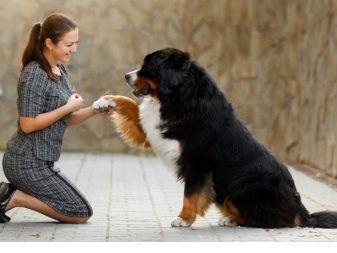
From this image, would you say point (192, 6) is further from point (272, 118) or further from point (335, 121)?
point (335, 121)

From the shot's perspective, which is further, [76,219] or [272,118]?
[272,118]

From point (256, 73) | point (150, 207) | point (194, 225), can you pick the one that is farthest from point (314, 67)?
point (194, 225)

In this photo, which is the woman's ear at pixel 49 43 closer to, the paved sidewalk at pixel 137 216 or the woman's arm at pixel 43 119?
the woman's arm at pixel 43 119

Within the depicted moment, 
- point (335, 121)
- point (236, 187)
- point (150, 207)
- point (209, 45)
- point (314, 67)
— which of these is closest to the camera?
point (236, 187)

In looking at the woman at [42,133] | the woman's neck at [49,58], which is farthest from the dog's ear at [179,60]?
the woman's neck at [49,58]

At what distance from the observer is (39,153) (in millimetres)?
5949

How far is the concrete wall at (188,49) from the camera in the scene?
12383 millimetres

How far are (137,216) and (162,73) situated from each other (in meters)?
1.35

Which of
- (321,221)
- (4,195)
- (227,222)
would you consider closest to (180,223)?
(227,222)

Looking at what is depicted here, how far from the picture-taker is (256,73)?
12.6 meters

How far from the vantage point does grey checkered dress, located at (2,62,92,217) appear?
233 inches

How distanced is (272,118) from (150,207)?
5.67 m

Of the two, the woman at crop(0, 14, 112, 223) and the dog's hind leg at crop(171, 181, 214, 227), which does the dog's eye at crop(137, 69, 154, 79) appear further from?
the dog's hind leg at crop(171, 181, 214, 227)

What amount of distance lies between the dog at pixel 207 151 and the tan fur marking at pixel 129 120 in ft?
0.57
